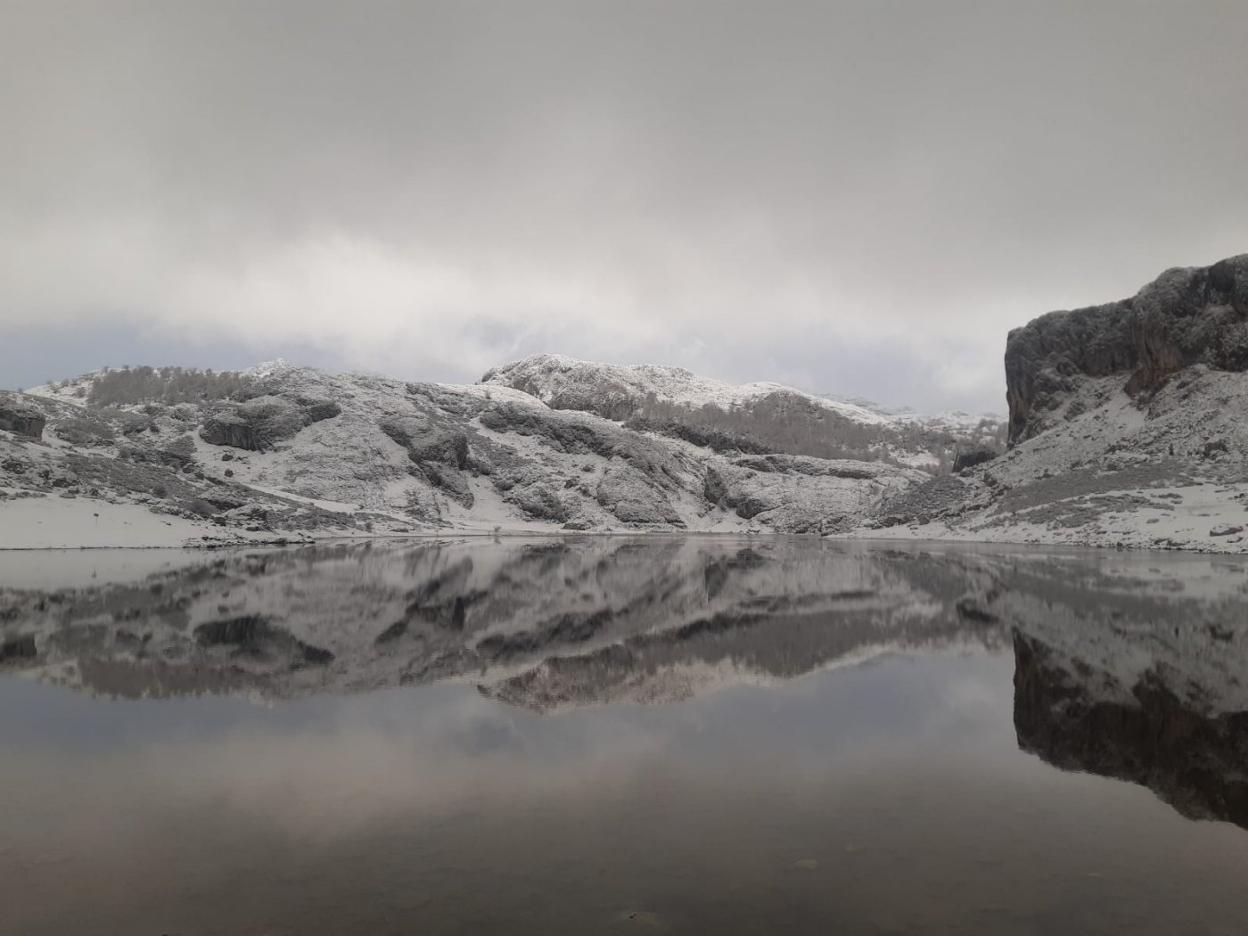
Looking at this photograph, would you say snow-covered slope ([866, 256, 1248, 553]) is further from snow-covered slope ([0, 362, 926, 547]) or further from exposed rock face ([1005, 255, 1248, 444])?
snow-covered slope ([0, 362, 926, 547])

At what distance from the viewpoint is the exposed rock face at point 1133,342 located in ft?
217

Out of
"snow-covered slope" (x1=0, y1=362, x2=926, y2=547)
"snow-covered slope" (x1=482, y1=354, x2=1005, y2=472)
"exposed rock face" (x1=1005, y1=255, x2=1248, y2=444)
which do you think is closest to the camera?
"snow-covered slope" (x1=0, y1=362, x2=926, y2=547)

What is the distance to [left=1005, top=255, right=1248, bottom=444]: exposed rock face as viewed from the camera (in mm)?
66062

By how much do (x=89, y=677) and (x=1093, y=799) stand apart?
13.9 m

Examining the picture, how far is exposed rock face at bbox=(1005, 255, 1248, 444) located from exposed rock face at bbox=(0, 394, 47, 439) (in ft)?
302

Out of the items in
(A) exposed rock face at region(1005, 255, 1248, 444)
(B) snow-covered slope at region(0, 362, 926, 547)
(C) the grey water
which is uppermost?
(A) exposed rock face at region(1005, 255, 1248, 444)

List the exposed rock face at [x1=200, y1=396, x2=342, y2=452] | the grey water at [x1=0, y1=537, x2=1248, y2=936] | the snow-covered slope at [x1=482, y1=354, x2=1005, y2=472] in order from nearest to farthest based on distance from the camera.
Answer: the grey water at [x1=0, y1=537, x2=1248, y2=936] < the exposed rock face at [x1=200, y1=396, x2=342, y2=452] < the snow-covered slope at [x1=482, y1=354, x2=1005, y2=472]

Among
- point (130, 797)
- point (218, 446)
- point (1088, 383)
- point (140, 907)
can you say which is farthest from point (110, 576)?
point (1088, 383)

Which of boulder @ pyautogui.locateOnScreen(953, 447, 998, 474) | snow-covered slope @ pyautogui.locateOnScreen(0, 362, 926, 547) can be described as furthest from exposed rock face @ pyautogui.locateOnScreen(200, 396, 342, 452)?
boulder @ pyautogui.locateOnScreen(953, 447, 998, 474)

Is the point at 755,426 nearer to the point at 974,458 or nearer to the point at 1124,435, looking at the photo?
the point at 974,458

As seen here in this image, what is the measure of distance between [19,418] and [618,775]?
56.3 m

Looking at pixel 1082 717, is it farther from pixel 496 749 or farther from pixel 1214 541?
pixel 1214 541

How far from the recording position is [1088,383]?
80.1m

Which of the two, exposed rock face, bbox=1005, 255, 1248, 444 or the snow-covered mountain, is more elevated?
exposed rock face, bbox=1005, 255, 1248, 444
